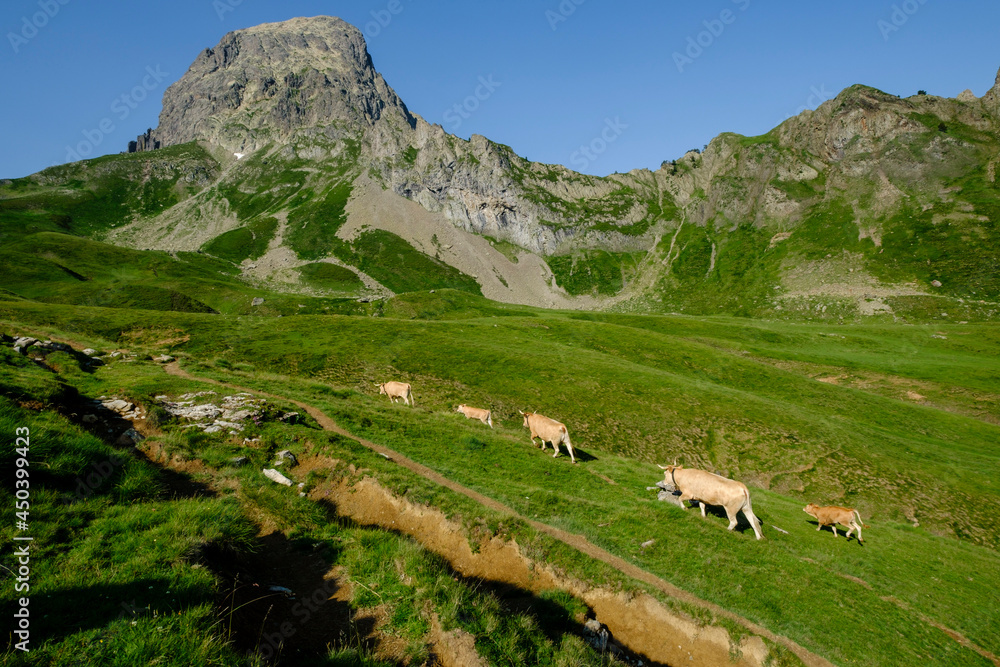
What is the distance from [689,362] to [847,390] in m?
18.5

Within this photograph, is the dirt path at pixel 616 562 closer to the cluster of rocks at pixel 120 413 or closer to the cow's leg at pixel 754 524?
the cow's leg at pixel 754 524

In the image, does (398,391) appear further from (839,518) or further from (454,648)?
(839,518)

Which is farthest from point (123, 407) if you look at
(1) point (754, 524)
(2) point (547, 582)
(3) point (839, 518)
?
(3) point (839, 518)

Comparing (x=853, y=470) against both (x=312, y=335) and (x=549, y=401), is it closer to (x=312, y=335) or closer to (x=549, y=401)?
(x=549, y=401)

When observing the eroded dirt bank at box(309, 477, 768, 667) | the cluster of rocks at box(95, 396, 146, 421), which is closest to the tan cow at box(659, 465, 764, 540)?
the eroded dirt bank at box(309, 477, 768, 667)

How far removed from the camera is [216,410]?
66.6ft

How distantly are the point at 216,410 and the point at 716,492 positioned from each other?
A: 79.7ft

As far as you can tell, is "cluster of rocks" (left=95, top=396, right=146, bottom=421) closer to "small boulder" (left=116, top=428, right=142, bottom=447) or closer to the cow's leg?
"small boulder" (left=116, top=428, right=142, bottom=447)

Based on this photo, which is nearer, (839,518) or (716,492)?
(716,492)

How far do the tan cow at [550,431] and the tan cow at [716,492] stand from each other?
639cm

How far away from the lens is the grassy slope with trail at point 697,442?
52.2 ft

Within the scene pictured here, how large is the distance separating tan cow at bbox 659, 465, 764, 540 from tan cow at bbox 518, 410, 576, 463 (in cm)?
Answer: 639

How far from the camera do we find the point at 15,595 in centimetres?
658

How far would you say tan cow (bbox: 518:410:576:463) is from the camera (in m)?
25.4
